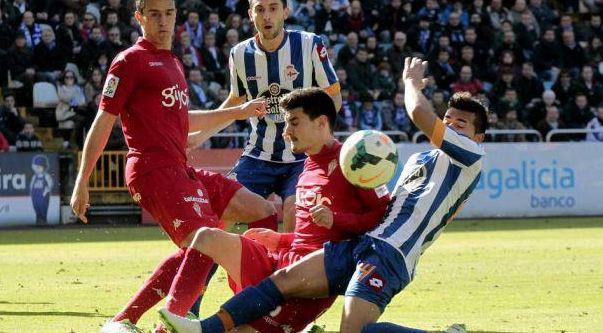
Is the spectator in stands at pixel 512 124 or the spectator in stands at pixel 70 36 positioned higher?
the spectator in stands at pixel 70 36

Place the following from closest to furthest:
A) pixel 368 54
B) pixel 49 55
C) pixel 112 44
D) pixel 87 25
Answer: pixel 112 44, pixel 49 55, pixel 87 25, pixel 368 54

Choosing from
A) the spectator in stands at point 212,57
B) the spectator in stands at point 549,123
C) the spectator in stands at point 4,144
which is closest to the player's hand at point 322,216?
the spectator in stands at point 4,144

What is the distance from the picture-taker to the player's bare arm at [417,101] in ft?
25.7

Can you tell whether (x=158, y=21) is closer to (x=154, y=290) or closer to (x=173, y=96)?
(x=173, y=96)

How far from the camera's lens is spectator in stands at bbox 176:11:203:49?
25.2 metres

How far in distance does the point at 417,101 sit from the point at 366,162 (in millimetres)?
502

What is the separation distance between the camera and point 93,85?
23.3m

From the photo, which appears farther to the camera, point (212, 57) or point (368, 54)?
point (368, 54)

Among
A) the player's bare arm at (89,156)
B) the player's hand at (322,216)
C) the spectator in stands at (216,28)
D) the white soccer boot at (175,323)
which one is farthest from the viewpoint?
the spectator in stands at (216,28)

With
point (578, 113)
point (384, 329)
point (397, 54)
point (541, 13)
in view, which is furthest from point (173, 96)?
point (541, 13)

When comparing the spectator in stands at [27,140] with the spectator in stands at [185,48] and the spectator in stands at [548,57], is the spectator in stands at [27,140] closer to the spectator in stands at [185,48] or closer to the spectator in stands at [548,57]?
the spectator in stands at [185,48]

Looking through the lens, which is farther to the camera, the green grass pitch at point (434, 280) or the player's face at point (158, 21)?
the green grass pitch at point (434, 280)

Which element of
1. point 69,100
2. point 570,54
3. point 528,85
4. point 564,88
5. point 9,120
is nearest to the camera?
point 9,120

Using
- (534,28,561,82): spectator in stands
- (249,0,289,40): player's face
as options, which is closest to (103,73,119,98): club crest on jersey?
(249,0,289,40): player's face
